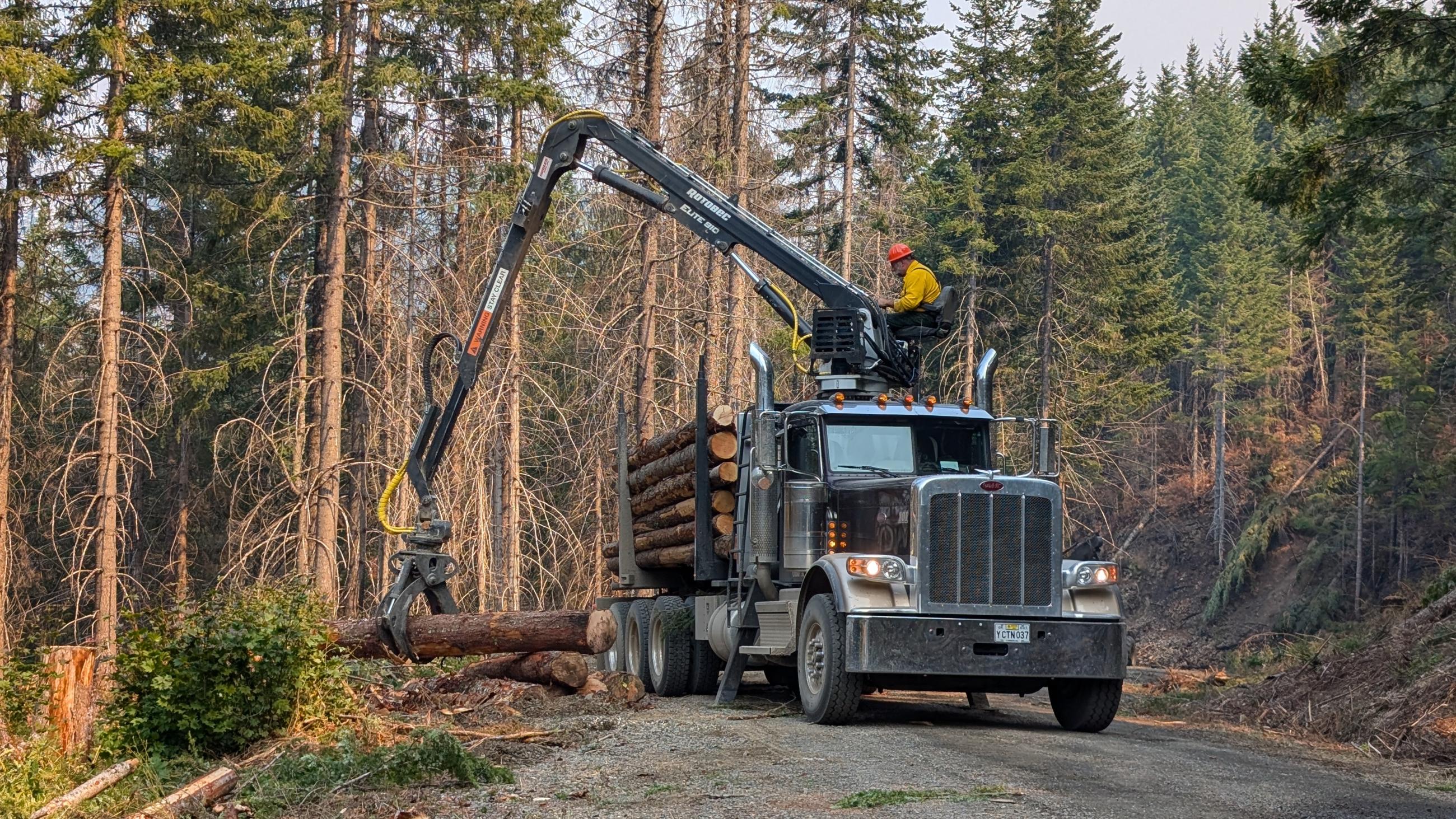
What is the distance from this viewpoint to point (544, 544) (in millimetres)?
26203

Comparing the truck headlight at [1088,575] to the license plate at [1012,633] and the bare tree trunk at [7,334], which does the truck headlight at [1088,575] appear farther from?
the bare tree trunk at [7,334]

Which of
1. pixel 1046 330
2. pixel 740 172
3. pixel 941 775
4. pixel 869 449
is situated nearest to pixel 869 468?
pixel 869 449

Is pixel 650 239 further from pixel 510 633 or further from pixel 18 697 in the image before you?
pixel 18 697

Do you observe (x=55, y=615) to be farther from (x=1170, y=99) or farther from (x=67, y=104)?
(x=1170, y=99)

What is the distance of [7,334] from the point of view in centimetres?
2473

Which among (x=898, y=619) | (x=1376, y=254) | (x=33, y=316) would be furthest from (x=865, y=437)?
(x=1376, y=254)

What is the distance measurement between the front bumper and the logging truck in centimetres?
2

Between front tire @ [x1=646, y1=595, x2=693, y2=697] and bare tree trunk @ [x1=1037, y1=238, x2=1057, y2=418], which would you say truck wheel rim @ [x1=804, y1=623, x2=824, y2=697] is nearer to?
front tire @ [x1=646, y1=595, x2=693, y2=697]

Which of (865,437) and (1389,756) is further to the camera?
(865,437)

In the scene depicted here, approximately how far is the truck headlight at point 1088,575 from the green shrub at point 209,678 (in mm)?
6344

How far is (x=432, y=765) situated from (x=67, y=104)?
59.1ft

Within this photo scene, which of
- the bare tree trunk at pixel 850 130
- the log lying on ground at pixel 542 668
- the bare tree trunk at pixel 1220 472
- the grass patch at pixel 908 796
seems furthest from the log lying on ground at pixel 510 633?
the bare tree trunk at pixel 1220 472

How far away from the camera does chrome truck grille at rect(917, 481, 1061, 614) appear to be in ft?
38.9

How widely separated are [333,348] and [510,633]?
1182 cm
